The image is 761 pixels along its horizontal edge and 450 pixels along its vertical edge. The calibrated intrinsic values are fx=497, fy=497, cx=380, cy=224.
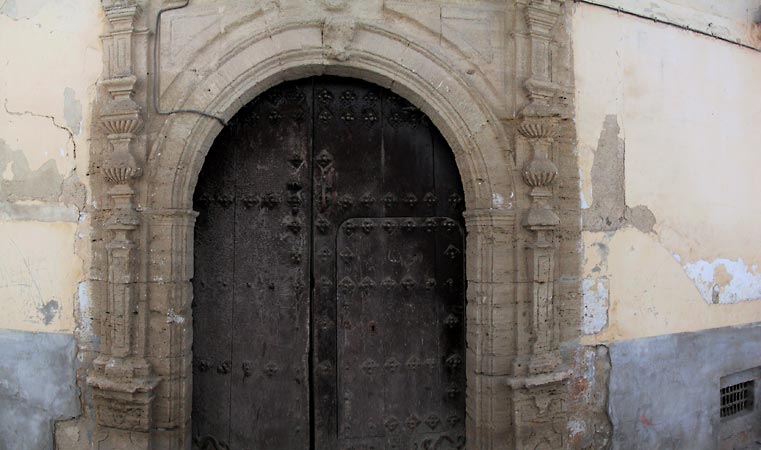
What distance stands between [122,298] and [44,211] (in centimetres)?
83

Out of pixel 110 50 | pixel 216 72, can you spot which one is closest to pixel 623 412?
pixel 216 72

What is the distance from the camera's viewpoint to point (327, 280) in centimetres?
333

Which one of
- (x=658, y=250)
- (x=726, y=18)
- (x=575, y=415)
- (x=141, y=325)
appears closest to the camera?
(x=141, y=325)

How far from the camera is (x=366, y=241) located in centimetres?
336

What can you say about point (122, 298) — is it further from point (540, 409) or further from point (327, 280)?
point (540, 409)

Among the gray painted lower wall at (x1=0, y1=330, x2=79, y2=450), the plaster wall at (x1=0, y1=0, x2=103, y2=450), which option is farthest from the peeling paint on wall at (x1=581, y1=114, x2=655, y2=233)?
the gray painted lower wall at (x1=0, y1=330, x2=79, y2=450)

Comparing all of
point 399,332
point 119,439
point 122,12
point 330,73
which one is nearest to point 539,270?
point 399,332

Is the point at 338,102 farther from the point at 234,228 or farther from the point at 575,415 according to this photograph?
the point at 575,415

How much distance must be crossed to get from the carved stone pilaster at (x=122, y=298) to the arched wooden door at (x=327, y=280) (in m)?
0.42

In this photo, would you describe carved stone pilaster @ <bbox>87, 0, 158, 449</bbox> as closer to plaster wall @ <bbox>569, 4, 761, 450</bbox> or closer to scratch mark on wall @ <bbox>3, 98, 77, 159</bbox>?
scratch mark on wall @ <bbox>3, 98, 77, 159</bbox>

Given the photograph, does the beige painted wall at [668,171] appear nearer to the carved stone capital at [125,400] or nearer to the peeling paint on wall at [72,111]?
the carved stone capital at [125,400]

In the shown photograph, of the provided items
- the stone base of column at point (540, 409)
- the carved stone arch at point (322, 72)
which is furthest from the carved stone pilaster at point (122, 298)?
the stone base of column at point (540, 409)

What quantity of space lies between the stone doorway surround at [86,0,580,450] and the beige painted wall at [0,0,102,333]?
0.15 m

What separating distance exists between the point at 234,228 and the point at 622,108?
2781 mm
